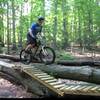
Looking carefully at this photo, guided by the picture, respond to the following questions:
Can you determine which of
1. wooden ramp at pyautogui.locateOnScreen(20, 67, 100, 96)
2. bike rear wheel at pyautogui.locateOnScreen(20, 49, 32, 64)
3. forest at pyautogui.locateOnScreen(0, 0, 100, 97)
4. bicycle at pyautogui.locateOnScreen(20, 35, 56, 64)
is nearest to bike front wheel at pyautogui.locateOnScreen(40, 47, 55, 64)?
bicycle at pyautogui.locateOnScreen(20, 35, 56, 64)

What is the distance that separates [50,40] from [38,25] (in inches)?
787

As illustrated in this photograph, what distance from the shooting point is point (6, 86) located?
1060cm

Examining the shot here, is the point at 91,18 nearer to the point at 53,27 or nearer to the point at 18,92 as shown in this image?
the point at 53,27

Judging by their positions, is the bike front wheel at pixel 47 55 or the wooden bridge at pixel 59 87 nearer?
the wooden bridge at pixel 59 87

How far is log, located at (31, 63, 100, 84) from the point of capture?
33.4ft

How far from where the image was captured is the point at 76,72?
34.8 feet

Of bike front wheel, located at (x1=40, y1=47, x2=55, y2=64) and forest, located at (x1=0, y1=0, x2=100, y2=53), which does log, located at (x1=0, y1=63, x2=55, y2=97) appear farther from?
forest, located at (x1=0, y1=0, x2=100, y2=53)

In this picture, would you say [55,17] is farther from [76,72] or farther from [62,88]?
[62,88]

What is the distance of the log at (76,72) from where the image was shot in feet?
33.4

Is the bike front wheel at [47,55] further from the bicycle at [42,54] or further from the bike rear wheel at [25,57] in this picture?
the bike rear wheel at [25,57]

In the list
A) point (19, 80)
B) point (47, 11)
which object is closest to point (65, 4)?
point (47, 11)

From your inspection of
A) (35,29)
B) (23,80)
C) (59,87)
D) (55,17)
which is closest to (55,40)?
Result: (55,17)

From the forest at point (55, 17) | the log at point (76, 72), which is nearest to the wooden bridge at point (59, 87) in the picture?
the log at point (76, 72)

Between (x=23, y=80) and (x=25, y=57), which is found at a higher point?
(x=25, y=57)
